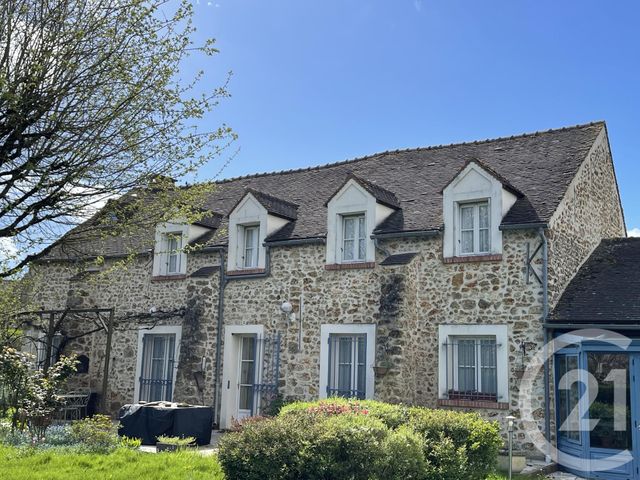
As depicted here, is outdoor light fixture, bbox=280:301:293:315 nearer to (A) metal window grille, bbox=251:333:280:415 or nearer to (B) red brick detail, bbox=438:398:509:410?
(A) metal window grille, bbox=251:333:280:415

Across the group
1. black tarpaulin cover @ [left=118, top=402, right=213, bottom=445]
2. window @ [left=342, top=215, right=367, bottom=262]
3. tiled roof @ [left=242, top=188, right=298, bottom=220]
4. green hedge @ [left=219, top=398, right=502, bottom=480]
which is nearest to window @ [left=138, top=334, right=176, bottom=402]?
black tarpaulin cover @ [left=118, top=402, right=213, bottom=445]

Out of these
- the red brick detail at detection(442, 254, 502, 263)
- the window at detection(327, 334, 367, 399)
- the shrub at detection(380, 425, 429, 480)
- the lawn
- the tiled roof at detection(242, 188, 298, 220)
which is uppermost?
the tiled roof at detection(242, 188, 298, 220)

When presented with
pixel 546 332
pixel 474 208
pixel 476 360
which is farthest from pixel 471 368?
pixel 474 208

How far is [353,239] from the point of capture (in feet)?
53.2

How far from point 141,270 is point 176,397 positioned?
4383mm

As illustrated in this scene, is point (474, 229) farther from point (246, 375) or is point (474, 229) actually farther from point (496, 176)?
point (246, 375)

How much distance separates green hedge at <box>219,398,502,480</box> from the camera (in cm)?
782

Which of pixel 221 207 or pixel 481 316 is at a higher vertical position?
pixel 221 207

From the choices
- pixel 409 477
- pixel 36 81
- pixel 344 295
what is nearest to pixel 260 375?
pixel 344 295

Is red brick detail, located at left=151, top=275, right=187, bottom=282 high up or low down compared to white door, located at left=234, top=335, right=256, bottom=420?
up

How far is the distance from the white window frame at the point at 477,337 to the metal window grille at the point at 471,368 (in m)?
0.04

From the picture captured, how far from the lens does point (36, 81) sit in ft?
27.0

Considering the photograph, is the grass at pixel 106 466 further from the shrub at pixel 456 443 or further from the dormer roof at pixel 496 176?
the dormer roof at pixel 496 176

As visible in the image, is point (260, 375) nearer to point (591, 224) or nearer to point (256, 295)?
point (256, 295)
